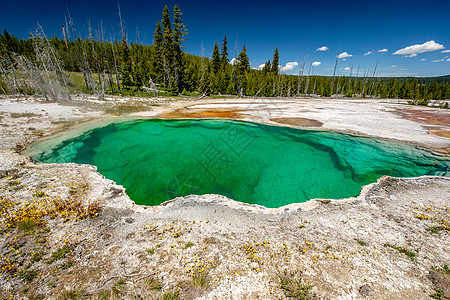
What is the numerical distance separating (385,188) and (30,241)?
43.0 feet

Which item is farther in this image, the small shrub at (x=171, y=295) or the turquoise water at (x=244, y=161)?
the turquoise water at (x=244, y=161)

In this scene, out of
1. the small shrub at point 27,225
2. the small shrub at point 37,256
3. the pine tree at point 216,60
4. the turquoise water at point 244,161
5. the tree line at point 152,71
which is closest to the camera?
the small shrub at point 37,256

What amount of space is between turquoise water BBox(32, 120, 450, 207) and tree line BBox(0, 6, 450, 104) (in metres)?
22.5

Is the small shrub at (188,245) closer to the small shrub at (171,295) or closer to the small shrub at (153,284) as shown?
the small shrub at (153,284)

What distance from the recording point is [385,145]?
1369cm

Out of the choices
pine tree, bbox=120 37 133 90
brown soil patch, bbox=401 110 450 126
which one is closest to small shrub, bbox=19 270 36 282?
brown soil patch, bbox=401 110 450 126

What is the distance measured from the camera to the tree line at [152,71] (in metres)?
32.0

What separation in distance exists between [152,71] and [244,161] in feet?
148

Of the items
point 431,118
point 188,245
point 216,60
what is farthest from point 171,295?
point 216,60

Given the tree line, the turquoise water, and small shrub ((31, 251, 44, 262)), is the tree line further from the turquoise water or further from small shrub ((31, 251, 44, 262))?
small shrub ((31, 251, 44, 262))

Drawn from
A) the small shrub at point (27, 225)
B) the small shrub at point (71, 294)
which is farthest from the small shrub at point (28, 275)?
the small shrub at point (27, 225)

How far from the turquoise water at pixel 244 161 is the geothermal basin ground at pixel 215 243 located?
5.93 feet

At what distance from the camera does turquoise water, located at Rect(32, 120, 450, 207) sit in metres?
9.49

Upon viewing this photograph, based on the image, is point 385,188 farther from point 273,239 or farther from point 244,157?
point 244,157
